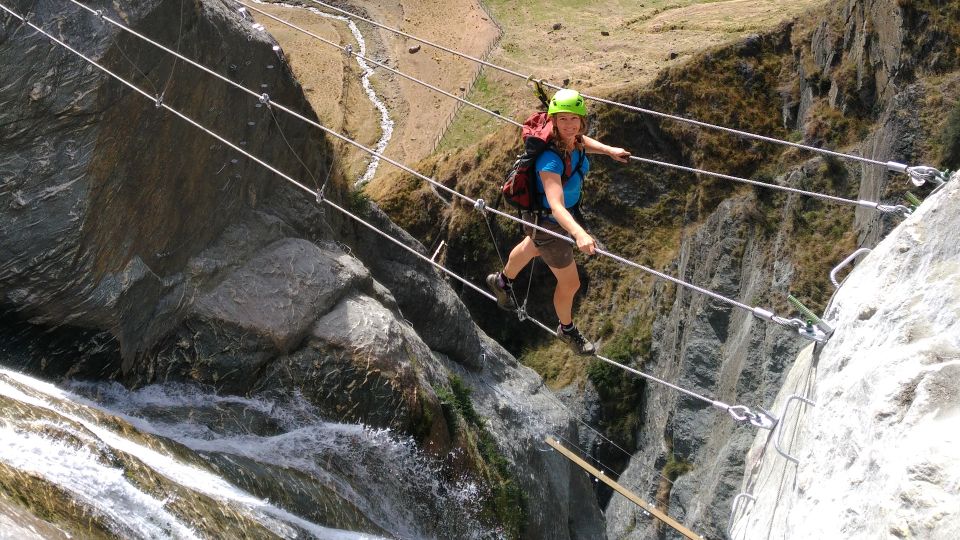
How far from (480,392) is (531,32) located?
106 feet

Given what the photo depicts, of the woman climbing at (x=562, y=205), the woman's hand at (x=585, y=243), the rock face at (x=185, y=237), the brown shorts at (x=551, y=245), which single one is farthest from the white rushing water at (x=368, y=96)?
the woman's hand at (x=585, y=243)

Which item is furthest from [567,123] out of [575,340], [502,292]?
[575,340]

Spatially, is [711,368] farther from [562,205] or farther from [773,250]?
[562,205]

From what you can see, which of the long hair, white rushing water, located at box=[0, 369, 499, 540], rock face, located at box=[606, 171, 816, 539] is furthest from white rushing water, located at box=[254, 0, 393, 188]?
the long hair

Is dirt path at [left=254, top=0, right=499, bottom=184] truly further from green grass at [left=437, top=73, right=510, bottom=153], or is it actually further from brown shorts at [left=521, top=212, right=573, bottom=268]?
brown shorts at [left=521, top=212, right=573, bottom=268]

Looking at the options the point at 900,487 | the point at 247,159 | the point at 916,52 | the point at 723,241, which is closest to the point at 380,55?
the point at 723,241

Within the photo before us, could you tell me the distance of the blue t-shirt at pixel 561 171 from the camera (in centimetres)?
936

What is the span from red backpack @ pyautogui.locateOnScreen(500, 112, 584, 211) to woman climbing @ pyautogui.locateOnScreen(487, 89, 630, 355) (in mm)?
35

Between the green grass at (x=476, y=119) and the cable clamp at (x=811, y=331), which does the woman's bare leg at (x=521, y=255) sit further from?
the green grass at (x=476, y=119)

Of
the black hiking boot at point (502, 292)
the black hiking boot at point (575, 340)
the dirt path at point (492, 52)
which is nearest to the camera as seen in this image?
the black hiking boot at point (575, 340)

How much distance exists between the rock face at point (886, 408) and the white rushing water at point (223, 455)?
6.13 meters

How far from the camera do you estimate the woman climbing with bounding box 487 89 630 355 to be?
9125mm

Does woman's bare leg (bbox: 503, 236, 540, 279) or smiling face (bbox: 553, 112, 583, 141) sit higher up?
smiling face (bbox: 553, 112, 583, 141)

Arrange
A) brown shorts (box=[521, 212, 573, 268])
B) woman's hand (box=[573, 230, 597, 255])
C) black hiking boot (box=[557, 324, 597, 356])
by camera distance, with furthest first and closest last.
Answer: black hiking boot (box=[557, 324, 597, 356]) < brown shorts (box=[521, 212, 573, 268]) < woman's hand (box=[573, 230, 597, 255])
